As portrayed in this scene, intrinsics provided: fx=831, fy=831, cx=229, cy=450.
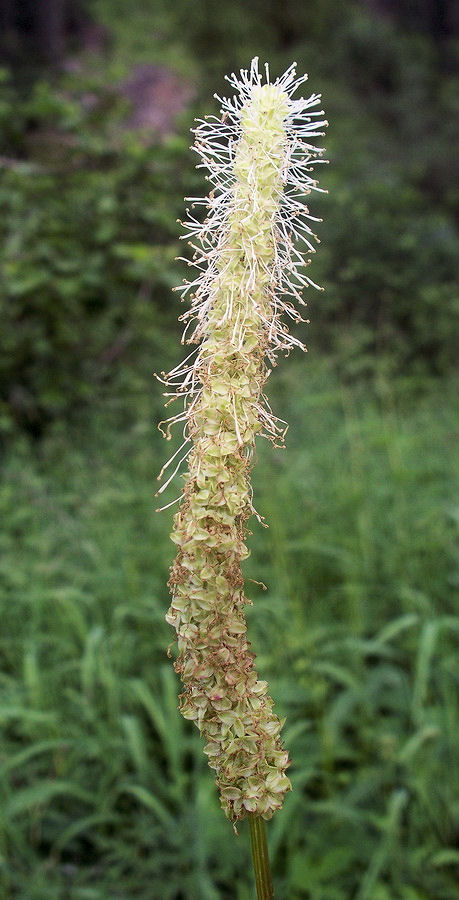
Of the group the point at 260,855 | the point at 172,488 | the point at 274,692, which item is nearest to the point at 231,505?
the point at 260,855

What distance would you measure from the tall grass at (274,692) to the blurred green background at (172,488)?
13 mm

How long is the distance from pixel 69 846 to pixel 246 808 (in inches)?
83.4

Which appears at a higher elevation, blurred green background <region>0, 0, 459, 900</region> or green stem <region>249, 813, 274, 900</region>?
blurred green background <region>0, 0, 459, 900</region>

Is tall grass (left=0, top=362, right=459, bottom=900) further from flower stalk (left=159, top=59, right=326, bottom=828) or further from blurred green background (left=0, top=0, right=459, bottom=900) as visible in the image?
flower stalk (left=159, top=59, right=326, bottom=828)

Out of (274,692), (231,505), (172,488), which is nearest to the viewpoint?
(231,505)

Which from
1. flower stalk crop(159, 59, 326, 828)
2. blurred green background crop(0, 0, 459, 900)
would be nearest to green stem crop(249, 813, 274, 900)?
flower stalk crop(159, 59, 326, 828)

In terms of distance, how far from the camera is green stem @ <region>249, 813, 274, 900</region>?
2.81 ft

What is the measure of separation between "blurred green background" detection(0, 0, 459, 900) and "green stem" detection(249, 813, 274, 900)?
5.28ft

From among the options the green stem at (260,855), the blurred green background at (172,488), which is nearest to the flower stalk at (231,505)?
the green stem at (260,855)

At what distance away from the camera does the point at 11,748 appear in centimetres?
290

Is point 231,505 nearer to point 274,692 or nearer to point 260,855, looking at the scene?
point 260,855

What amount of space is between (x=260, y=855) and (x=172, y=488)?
11.7 feet

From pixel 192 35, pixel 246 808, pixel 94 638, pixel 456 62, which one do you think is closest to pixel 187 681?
pixel 246 808

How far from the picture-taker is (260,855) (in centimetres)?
86
